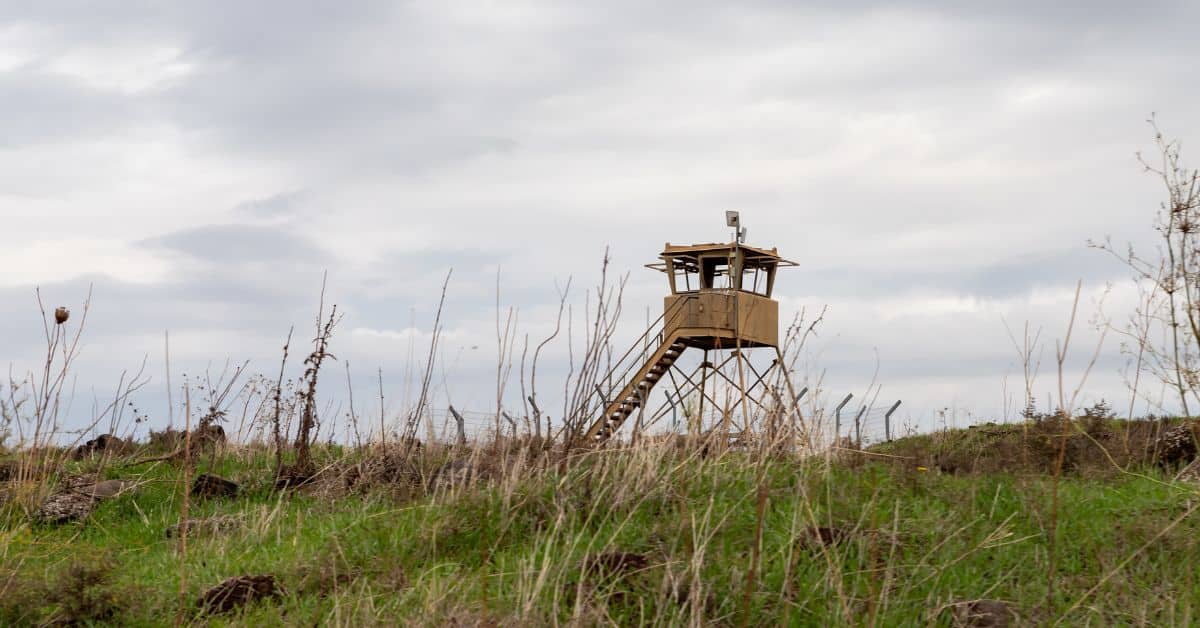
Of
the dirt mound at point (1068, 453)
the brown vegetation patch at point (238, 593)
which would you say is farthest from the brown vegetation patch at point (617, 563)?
the dirt mound at point (1068, 453)

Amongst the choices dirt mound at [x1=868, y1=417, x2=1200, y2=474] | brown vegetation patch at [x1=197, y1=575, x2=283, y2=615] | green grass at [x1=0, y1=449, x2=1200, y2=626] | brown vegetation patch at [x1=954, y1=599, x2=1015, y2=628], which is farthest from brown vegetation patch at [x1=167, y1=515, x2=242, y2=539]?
brown vegetation patch at [x1=954, y1=599, x2=1015, y2=628]

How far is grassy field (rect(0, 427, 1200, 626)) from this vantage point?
15.8 feet

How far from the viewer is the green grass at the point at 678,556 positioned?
189 inches

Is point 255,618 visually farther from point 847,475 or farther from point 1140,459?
point 1140,459

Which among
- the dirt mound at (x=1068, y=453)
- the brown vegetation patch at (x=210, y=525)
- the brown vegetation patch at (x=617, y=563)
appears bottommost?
the brown vegetation patch at (x=210, y=525)

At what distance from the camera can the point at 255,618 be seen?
17.3ft

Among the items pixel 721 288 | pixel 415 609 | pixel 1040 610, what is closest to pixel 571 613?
pixel 415 609

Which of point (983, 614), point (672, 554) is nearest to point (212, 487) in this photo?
point (672, 554)

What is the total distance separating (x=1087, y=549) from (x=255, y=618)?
4.77 meters

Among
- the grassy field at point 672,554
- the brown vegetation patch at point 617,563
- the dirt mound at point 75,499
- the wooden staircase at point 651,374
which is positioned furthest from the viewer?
the wooden staircase at point 651,374

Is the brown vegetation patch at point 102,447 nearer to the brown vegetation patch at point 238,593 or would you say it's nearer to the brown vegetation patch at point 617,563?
the brown vegetation patch at point 238,593

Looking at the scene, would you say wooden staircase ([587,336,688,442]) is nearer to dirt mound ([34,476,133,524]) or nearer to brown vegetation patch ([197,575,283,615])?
dirt mound ([34,476,133,524])

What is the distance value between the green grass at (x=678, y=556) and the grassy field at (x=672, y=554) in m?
0.02

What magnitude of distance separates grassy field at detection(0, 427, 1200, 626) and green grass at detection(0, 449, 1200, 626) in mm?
16
